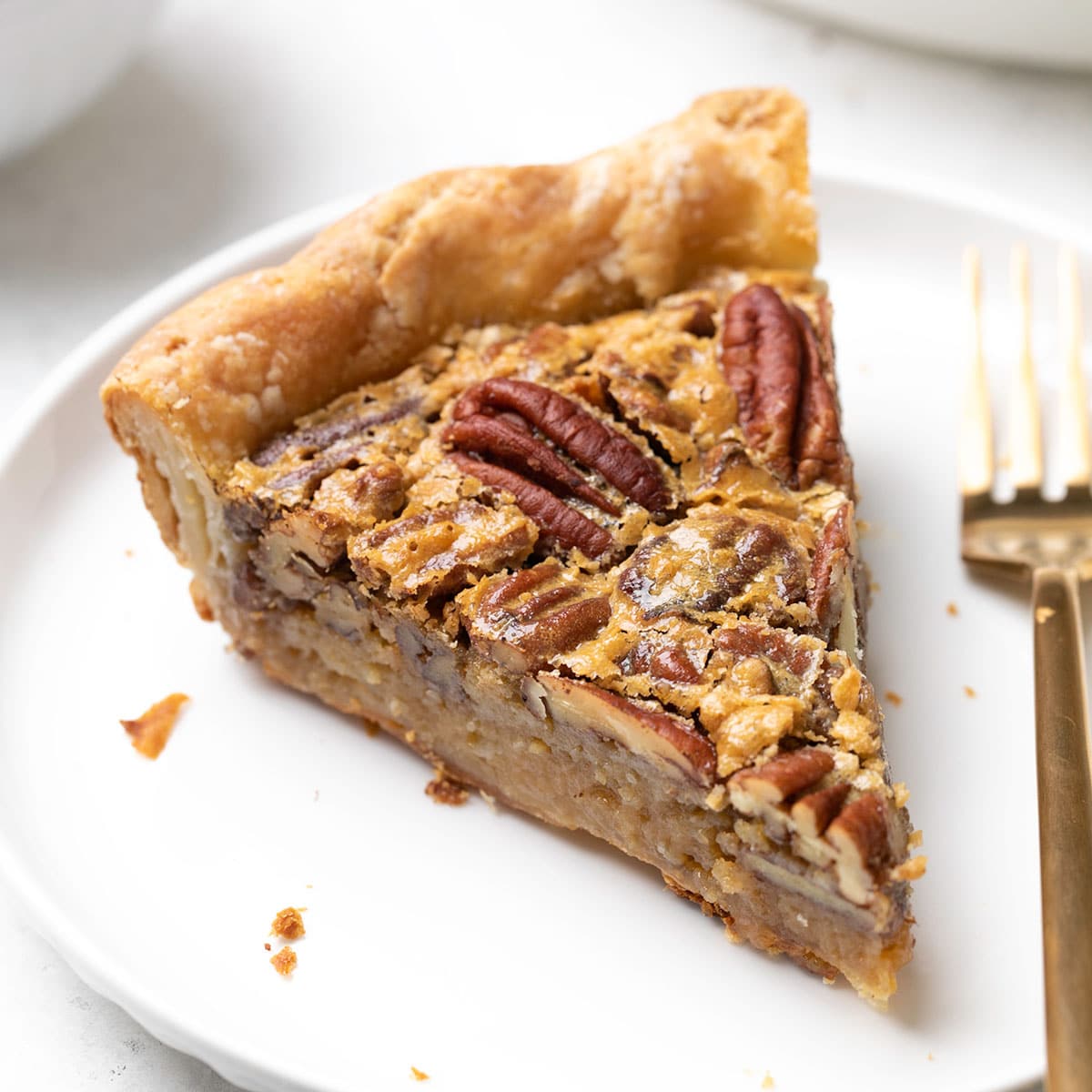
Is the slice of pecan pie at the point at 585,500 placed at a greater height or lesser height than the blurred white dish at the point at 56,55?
lesser

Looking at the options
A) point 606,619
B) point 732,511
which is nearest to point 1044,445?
point 732,511

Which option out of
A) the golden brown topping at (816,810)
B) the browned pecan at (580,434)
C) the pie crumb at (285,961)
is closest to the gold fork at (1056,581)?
the golden brown topping at (816,810)

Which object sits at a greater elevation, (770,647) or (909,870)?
(770,647)

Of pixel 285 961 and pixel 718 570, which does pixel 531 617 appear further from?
pixel 285 961

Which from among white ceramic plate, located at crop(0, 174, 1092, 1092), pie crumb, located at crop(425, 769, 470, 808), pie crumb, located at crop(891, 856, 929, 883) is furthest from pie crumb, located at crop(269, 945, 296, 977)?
pie crumb, located at crop(891, 856, 929, 883)

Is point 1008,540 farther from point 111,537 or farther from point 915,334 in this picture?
point 111,537

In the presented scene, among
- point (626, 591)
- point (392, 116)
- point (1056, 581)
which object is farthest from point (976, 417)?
point (392, 116)

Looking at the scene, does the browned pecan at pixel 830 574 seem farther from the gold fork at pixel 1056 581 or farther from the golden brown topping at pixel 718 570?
the gold fork at pixel 1056 581
